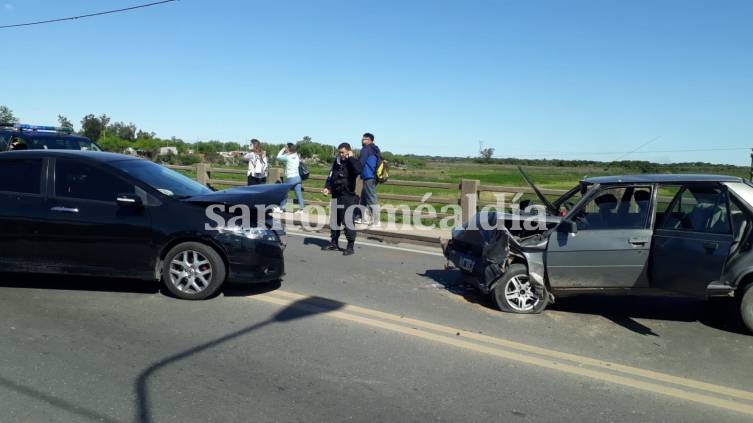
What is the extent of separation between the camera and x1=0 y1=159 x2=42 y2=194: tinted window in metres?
6.30

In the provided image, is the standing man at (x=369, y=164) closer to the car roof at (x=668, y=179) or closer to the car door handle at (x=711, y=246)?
the car roof at (x=668, y=179)

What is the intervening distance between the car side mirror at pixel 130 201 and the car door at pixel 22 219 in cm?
86

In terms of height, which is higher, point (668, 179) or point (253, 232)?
point (668, 179)

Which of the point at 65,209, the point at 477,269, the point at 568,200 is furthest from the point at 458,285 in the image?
the point at 65,209

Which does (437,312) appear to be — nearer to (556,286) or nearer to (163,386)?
(556,286)

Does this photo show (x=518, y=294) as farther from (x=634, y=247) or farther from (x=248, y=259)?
(x=248, y=259)

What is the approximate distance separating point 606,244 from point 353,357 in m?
2.77

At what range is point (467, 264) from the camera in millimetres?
6535

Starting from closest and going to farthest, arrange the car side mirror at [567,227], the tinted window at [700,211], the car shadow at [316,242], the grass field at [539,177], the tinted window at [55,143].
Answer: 1. the tinted window at [700,211]
2. the car side mirror at [567,227]
3. the car shadow at [316,242]
4. the grass field at [539,177]
5. the tinted window at [55,143]

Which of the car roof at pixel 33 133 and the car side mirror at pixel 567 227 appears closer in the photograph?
the car side mirror at pixel 567 227

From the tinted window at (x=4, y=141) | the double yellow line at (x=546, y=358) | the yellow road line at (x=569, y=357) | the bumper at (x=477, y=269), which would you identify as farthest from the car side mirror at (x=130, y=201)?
the tinted window at (x=4, y=141)

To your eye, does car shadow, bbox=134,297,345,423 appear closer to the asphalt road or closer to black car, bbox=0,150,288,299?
the asphalt road

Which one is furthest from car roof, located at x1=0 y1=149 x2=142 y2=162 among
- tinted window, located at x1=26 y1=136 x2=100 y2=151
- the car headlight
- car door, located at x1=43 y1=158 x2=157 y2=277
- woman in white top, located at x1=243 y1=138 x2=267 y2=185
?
tinted window, located at x1=26 y1=136 x2=100 y2=151

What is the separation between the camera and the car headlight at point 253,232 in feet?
20.0
